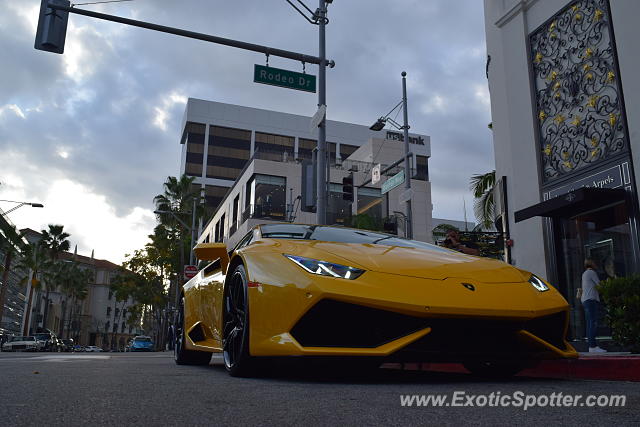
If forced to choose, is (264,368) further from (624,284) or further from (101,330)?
(101,330)

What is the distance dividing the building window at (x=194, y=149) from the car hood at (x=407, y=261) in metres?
57.8

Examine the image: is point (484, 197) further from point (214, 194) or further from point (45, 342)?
point (214, 194)

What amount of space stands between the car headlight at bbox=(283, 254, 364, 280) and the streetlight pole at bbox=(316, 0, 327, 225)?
291 inches

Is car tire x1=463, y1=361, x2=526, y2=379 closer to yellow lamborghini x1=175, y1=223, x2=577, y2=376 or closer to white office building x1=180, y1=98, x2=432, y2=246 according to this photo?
yellow lamborghini x1=175, y1=223, x2=577, y2=376

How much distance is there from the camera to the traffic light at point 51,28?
32.3 ft

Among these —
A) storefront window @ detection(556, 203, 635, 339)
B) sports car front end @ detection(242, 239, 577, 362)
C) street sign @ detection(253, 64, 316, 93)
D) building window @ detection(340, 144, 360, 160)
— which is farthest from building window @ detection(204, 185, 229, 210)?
sports car front end @ detection(242, 239, 577, 362)

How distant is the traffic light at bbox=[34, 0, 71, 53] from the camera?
9.84 m

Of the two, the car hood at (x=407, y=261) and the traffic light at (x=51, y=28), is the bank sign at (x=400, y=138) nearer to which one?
the traffic light at (x=51, y=28)

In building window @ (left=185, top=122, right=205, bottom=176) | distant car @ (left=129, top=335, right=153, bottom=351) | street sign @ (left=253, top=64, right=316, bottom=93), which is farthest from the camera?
building window @ (left=185, top=122, right=205, bottom=176)

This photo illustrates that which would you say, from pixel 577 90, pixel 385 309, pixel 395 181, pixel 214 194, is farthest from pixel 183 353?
pixel 214 194

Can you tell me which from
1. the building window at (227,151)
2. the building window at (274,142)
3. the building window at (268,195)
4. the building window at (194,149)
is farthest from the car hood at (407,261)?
the building window at (194,149)

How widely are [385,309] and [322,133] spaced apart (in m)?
9.18

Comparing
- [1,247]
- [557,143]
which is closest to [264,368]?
[557,143]

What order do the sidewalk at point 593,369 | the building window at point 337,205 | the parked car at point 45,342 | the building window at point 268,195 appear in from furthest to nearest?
1. the parked car at point 45,342
2. the building window at point 337,205
3. the building window at point 268,195
4. the sidewalk at point 593,369
